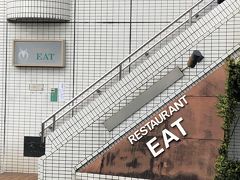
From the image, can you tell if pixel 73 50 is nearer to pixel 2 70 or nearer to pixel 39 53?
pixel 39 53

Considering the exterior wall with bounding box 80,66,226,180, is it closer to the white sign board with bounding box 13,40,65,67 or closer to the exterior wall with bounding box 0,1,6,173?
the white sign board with bounding box 13,40,65,67

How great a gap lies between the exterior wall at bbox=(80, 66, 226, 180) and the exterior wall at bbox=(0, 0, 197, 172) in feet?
9.55

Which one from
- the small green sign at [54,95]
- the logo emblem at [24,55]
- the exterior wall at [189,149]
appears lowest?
the exterior wall at [189,149]

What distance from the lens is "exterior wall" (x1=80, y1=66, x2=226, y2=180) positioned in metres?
7.63

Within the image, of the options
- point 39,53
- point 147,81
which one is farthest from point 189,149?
point 39,53

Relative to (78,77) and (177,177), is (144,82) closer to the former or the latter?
(177,177)

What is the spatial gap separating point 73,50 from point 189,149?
167 inches

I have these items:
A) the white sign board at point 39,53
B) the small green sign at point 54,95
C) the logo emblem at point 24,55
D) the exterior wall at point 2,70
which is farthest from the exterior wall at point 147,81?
the logo emblem at point 24,55

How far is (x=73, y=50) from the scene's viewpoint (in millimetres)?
10664

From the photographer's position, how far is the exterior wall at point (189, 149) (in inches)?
301

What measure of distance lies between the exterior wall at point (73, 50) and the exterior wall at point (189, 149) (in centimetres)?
291

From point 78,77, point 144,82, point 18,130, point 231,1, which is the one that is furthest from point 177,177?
point 18,130

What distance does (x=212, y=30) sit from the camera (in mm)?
8008

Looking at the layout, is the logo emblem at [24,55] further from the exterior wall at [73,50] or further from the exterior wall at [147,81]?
the exterior wall at [147,81]
